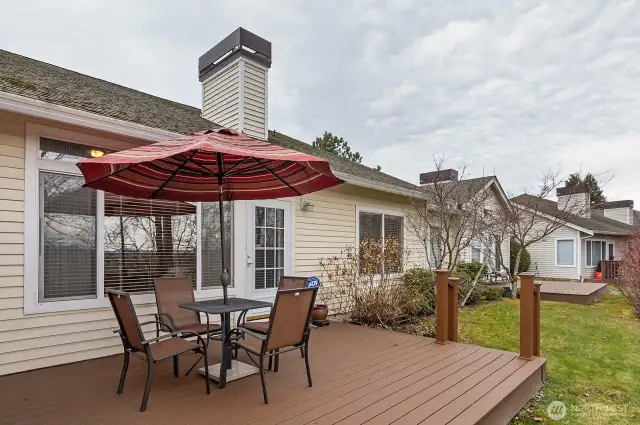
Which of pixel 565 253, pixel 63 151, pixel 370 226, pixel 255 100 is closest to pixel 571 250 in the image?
pixel 565 253

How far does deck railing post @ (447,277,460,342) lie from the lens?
4973mm

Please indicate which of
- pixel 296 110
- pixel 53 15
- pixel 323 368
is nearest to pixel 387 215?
pixel 323 368

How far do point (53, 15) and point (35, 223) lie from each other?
6618 millimetres

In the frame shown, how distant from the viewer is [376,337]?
545 cm

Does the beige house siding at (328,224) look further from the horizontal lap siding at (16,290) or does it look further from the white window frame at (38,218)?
the horizontal lap siding at (16,290)

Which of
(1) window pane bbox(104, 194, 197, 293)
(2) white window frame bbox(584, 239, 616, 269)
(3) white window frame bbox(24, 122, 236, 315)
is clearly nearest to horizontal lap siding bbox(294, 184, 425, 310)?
(1) window pane bbox(104, 194, 197, 293)

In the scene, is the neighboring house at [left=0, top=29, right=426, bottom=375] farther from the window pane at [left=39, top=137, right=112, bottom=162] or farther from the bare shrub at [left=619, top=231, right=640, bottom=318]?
the bare shrub at [left=619, top=231, right=640, bottom=318]

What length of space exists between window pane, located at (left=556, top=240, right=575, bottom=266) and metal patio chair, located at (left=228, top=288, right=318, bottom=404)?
19.4 metres

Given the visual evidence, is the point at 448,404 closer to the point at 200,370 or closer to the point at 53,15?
the point at 200,370

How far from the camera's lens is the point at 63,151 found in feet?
13.4

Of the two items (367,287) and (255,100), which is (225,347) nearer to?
(367,287)

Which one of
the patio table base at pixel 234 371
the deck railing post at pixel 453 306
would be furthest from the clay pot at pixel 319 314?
the patio table base at pixel 234 371

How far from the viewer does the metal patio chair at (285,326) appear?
3021 mm

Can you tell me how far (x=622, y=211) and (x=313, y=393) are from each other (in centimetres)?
3321
